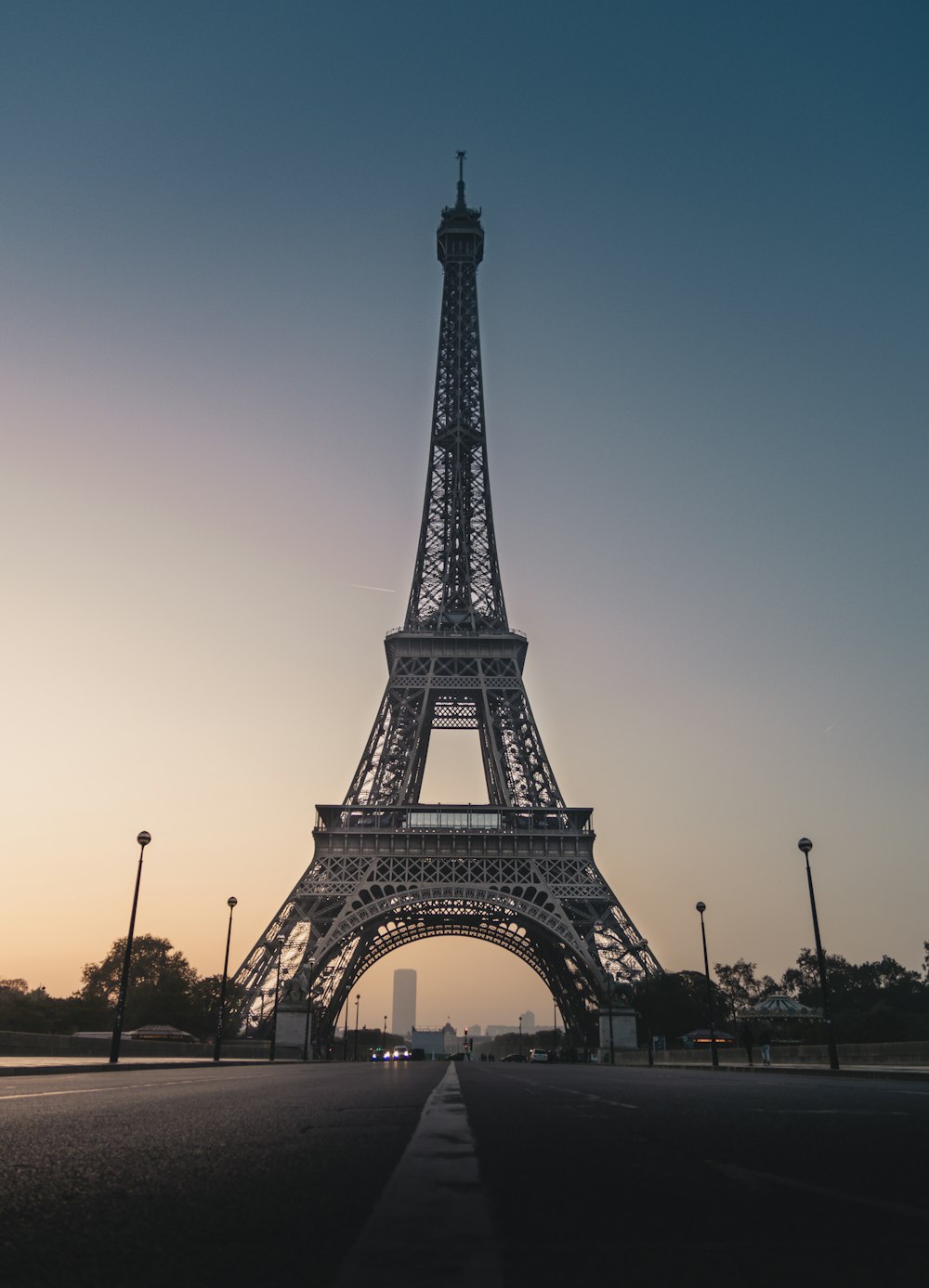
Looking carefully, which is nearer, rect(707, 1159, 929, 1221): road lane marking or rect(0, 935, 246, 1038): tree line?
rect(707, 1159, 929, 1221): road lane marking

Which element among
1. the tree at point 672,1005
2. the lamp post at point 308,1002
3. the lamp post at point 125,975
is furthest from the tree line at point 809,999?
the lamp post at point 125,975

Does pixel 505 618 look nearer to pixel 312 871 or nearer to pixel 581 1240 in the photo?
pixel 312 871

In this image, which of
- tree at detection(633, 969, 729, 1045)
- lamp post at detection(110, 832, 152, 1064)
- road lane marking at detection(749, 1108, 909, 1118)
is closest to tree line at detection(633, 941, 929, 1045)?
tree at detection(633, 969, 729, 1045)

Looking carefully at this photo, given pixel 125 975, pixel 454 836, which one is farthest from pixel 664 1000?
pixel 125 975

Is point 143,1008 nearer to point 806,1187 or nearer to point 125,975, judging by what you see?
point 125,975

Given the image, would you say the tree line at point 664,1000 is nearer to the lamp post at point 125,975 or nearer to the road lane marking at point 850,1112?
the lamp post at point 125,975

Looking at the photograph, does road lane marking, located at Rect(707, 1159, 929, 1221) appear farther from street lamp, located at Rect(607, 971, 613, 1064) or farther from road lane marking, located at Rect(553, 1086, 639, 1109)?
street lamp, located at Rect(607, 971, 613, 1064)

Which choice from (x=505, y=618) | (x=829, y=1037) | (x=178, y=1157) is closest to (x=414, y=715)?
(x=505, y=618)
